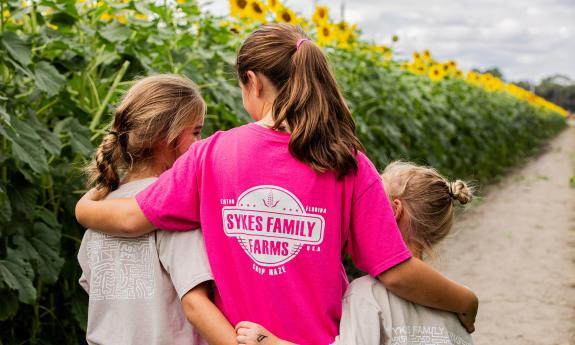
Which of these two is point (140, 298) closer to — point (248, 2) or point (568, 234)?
point (248, 2)

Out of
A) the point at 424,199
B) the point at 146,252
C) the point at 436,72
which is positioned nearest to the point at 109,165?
the point at 146,252

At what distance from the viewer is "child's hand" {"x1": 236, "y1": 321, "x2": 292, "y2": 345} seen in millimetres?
1729

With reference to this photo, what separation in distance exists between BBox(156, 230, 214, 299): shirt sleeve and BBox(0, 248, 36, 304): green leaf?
0.91 meters

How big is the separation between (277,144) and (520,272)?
4699 millimetres

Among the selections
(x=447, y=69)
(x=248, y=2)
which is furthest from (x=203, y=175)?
(x=447, y=69)

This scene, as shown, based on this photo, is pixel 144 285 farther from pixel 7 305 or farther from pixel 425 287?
pixel 7 305

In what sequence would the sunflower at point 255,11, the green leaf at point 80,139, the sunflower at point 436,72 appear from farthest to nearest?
the sunflower at point 436,72 → the sunflower at point 255,11 → the green leaf at point 80,139

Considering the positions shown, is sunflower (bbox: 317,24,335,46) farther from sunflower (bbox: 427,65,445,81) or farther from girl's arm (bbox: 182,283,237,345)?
girl's arm (bbox: 182,283,237,345)

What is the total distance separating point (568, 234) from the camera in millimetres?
7652

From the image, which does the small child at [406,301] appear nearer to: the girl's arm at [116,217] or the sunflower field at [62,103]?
the girl's arm at [116,217]

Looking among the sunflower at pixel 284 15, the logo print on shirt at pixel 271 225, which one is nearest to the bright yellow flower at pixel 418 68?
the sunflower at pixel 284 15

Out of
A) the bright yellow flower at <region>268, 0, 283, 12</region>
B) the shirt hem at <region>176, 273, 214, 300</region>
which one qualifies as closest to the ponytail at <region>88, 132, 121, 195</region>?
the shirt hem at <region>176, 273, 214, 300</region>

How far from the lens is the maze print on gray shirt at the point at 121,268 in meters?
1.88

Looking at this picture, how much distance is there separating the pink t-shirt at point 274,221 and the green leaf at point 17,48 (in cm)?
112
